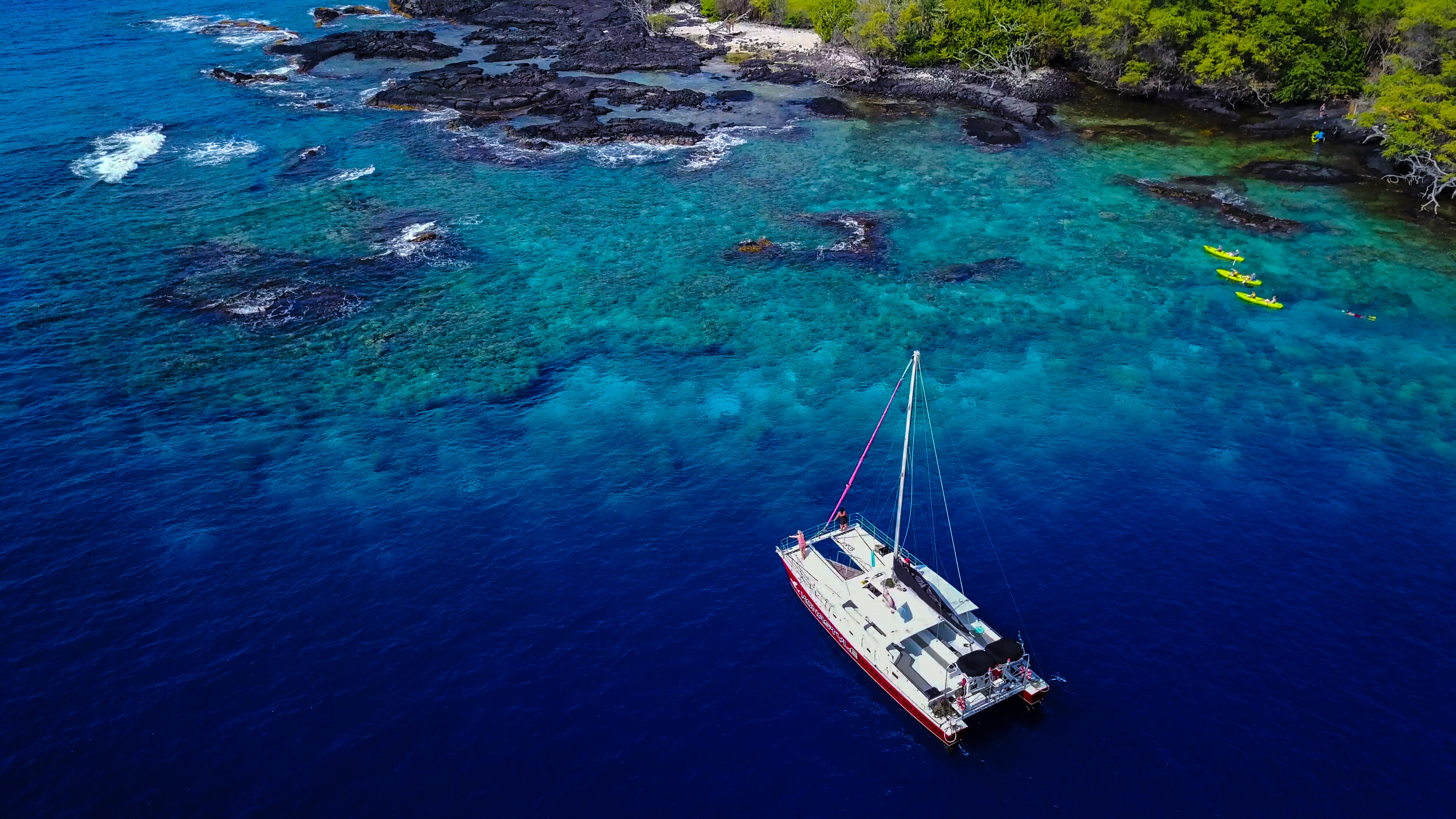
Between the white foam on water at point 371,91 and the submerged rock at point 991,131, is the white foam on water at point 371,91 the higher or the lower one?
the lower one

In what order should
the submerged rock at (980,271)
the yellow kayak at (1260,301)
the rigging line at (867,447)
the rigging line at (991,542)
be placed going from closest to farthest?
the rigging line at (991,542) → the rigging line at (867,447) → the yellow kayak at (1260,301) → the submerged rock at (980,271)

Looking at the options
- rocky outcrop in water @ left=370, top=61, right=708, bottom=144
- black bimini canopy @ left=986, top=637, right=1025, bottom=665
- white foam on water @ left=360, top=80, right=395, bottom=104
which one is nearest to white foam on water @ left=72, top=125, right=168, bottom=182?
white foam on water @ left=360, top=80, right=395, bottom=104

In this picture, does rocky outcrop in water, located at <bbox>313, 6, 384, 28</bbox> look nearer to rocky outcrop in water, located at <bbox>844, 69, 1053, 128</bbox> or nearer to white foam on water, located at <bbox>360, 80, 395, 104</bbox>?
white foam on water, located at <bbox>360, 80, 395, 104</bbox>

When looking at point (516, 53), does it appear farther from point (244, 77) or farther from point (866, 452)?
point (866, 452)

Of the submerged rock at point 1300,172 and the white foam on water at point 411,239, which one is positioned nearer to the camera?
the white foam on water at point 411,239

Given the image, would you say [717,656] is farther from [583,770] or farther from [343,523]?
[343,523]

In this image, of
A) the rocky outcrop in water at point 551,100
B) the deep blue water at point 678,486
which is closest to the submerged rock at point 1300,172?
the deep blue water at point 678,486

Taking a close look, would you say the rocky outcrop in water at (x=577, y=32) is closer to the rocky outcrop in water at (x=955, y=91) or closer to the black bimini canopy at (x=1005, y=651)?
the rocky outcrop in water at (x=955, y=91)

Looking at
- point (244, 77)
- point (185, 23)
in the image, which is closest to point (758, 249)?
point (244, 77)
